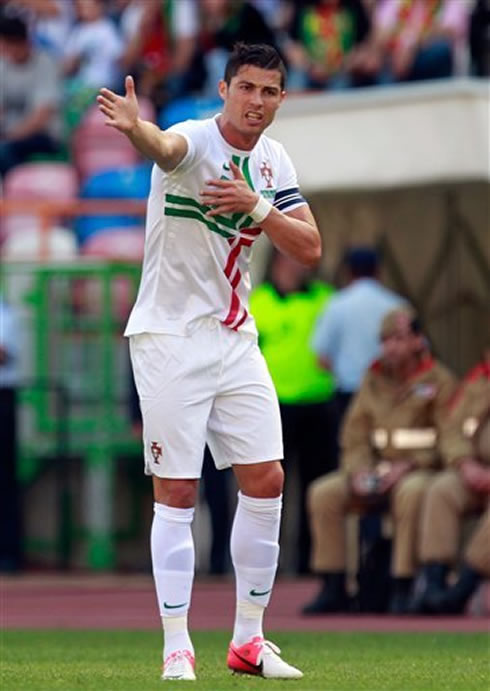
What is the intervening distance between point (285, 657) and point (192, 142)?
2756 mm

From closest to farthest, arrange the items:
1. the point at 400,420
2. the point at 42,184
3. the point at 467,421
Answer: the point at 467,421 < the point at 400,420 < the point at 42,184

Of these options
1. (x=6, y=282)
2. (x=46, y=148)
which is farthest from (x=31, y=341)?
(x=46, y=148)

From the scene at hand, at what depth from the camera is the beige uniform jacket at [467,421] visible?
1296 centimetres

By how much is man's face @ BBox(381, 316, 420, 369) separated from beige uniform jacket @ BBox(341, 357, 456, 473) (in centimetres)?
14

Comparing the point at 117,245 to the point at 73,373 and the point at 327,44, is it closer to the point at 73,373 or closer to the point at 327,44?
the point at 73,373

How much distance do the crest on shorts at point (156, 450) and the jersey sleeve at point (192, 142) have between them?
3.15 feet

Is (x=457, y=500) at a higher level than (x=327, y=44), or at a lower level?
lower

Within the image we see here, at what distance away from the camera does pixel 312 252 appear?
7879 mm

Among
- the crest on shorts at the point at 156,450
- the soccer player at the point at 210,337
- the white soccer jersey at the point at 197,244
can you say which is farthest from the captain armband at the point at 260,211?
the crest on shorts at the point at 156,450

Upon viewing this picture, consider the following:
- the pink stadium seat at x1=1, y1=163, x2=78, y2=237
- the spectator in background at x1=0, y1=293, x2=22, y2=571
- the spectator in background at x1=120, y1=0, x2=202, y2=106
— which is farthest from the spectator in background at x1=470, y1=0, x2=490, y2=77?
the spectator in background at x1=0, y1=293, x2=22, y2=571

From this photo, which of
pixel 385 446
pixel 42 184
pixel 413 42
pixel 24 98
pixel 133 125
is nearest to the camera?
pixel 133 125

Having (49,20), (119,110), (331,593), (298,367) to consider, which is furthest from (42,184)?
(119,110)

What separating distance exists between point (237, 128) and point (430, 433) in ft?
19.5

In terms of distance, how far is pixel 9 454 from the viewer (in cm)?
1681
